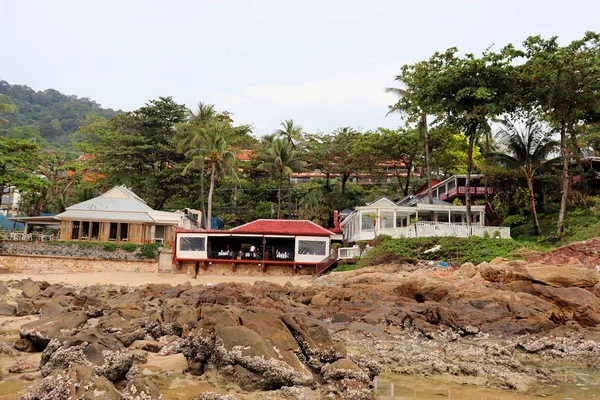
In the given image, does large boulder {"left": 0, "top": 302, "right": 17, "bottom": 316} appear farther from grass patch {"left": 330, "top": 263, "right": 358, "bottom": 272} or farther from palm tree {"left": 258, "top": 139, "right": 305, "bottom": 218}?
palm tree {"left": 258, "top": 139, "right": 305, "bottom": 218}

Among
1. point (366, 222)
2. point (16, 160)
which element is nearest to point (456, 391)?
point (366, 222)

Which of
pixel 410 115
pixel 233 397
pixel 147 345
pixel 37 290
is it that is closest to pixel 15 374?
pixel 147 345

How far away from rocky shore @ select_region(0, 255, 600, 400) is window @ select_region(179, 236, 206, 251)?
474 inches

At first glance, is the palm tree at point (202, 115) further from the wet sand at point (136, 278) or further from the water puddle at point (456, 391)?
the water puddle at point (456, 391)

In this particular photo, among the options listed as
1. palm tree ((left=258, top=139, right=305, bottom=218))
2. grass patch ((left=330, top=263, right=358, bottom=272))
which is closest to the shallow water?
grass patch ((left=330, top=263, right=358, bottom=272))

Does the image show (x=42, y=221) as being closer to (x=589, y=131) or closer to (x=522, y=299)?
(x=522, y=299)

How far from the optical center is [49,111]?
432 ft

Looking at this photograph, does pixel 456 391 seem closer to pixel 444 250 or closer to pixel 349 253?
pixel 444 250

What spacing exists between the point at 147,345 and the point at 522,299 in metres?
11.6

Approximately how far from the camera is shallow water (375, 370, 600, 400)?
8.34 metres

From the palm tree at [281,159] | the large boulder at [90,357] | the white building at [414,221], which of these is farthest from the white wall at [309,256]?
the large boulder at [90,357]

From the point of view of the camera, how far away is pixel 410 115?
35.9 m

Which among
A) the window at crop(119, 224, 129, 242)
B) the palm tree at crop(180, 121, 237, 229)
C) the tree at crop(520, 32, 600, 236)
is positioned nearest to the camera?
the tree at crop(520, 32, 600, 236)

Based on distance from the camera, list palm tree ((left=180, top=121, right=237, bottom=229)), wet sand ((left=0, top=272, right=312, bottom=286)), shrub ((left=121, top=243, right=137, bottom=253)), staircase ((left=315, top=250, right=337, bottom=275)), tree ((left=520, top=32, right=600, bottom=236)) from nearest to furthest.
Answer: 1. tree ((left=520, top=32, right=600, bottom=236))
2. wet sand ((left=0, top=272, right=312, bottom=286))
3. staircase ((left=315, top=250, right=337, bottom=275))
4. shrub ((left=121, top=243, right=137, bottom=253))
5. palm tree ((left=180, top=121, right=237, bottom=229))
